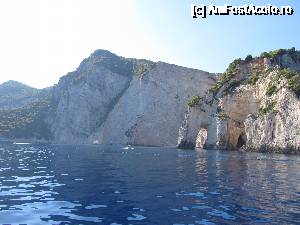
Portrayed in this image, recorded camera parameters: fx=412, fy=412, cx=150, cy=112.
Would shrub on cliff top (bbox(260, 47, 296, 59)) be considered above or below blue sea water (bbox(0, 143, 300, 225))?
above

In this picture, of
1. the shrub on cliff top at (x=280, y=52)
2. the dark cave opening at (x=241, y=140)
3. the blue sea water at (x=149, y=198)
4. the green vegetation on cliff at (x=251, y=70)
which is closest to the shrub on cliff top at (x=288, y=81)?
the green vegetation on cliff at (x=251, y=70)

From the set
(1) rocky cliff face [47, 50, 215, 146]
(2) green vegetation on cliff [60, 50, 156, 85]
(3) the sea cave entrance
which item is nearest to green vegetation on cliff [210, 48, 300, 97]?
(3) the sea cave entrance

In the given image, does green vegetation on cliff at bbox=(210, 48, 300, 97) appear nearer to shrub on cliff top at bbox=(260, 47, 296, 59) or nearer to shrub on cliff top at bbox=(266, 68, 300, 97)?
shrub on cliff top at bbox=(260, 47, 296, 59)

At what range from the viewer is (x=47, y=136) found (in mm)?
174000

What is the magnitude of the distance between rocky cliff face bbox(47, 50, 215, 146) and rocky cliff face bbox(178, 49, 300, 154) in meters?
23.0

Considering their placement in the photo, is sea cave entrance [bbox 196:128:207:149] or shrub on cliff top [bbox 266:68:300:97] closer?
shrub on cliff top [bbox 266:68:300:97]

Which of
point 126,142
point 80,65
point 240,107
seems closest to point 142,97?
point 126,142

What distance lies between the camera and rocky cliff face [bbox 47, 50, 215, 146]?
125m

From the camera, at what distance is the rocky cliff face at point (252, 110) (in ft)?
239

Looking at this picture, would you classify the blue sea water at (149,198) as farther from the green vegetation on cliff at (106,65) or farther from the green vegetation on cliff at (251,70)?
the green vegetation on cliff at (106,65)

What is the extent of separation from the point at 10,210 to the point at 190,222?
8.71m

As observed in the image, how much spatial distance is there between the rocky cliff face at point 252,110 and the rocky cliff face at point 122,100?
75.4 feet

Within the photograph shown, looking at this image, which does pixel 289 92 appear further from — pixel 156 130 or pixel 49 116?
pixel 49 116

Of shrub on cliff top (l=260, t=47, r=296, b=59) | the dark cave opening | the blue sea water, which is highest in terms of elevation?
shrub on cliff top (l=260, t=47, r=296, b=59)
